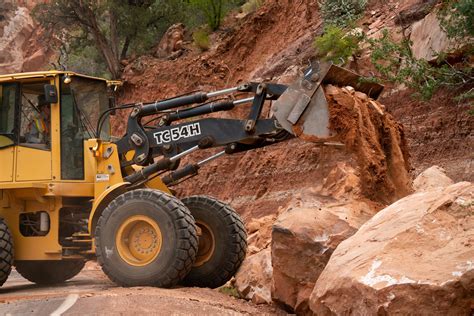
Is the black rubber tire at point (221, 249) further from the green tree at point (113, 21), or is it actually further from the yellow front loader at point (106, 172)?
the green tree at point (113, 21)

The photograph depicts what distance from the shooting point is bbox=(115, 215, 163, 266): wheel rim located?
1048 centimetres

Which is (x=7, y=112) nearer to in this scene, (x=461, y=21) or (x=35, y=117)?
(x=35, y=117)

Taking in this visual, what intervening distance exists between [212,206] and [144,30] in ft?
70.7

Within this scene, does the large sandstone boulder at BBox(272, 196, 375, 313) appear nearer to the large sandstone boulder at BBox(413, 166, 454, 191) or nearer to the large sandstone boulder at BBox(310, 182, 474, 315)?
the large sandstone boulder at BBox(310, 182, 474, 315)

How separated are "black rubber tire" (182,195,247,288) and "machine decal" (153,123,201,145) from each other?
1219 mm

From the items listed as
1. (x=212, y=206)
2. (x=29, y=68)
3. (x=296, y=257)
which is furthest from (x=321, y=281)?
(x=29, y=68)

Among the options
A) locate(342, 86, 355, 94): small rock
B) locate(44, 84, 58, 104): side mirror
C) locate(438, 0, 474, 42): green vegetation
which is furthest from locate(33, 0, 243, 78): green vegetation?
locate(342, 86, 355, 94): small rock

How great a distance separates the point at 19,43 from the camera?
4912 centimetres

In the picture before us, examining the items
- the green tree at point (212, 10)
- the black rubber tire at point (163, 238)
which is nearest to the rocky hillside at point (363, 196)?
the black rubber tire at point (163, 238)

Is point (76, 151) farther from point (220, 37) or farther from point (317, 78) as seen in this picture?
point (220, 37)

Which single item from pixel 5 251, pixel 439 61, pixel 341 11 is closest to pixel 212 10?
→ pixel 341 11

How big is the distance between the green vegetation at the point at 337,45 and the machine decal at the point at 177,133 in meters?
7.62

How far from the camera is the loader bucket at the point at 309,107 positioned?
9.73 meters

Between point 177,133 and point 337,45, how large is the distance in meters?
8.30
